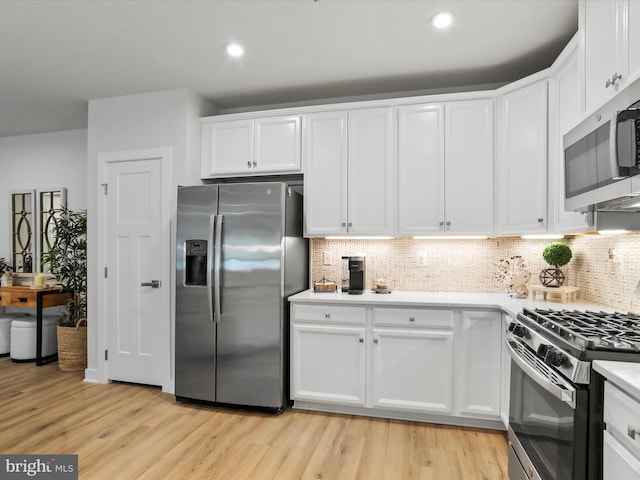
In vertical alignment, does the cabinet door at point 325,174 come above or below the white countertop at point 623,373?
above

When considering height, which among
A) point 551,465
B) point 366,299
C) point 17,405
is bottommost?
point 17,405

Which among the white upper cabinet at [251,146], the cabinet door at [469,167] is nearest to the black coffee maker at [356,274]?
the cabinet door at [469,167]

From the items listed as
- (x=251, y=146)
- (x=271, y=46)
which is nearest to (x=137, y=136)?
(x=251, y=146)

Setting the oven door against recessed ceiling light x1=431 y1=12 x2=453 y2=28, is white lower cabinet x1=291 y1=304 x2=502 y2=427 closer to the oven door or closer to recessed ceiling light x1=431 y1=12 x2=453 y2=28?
the oven door

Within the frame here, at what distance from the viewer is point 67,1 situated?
7.34ft

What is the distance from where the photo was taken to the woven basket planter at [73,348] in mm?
3961

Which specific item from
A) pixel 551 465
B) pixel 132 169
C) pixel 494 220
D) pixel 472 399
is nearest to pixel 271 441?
pixel 472 399

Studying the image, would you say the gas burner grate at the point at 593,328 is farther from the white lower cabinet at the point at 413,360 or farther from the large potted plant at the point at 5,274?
the large potted plant at the point at 5,274

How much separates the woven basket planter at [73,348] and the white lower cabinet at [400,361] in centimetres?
246

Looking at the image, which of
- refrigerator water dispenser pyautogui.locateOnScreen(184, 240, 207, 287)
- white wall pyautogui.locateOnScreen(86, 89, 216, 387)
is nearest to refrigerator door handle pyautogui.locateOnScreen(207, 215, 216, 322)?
refrigerator water dispenser pyautogui.locateOnScreen(184, 240, 207, 287)

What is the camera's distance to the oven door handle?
53.4 inches

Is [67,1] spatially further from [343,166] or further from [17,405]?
[17,405]

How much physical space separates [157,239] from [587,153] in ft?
10.6

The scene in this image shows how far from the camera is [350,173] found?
10.5ft
